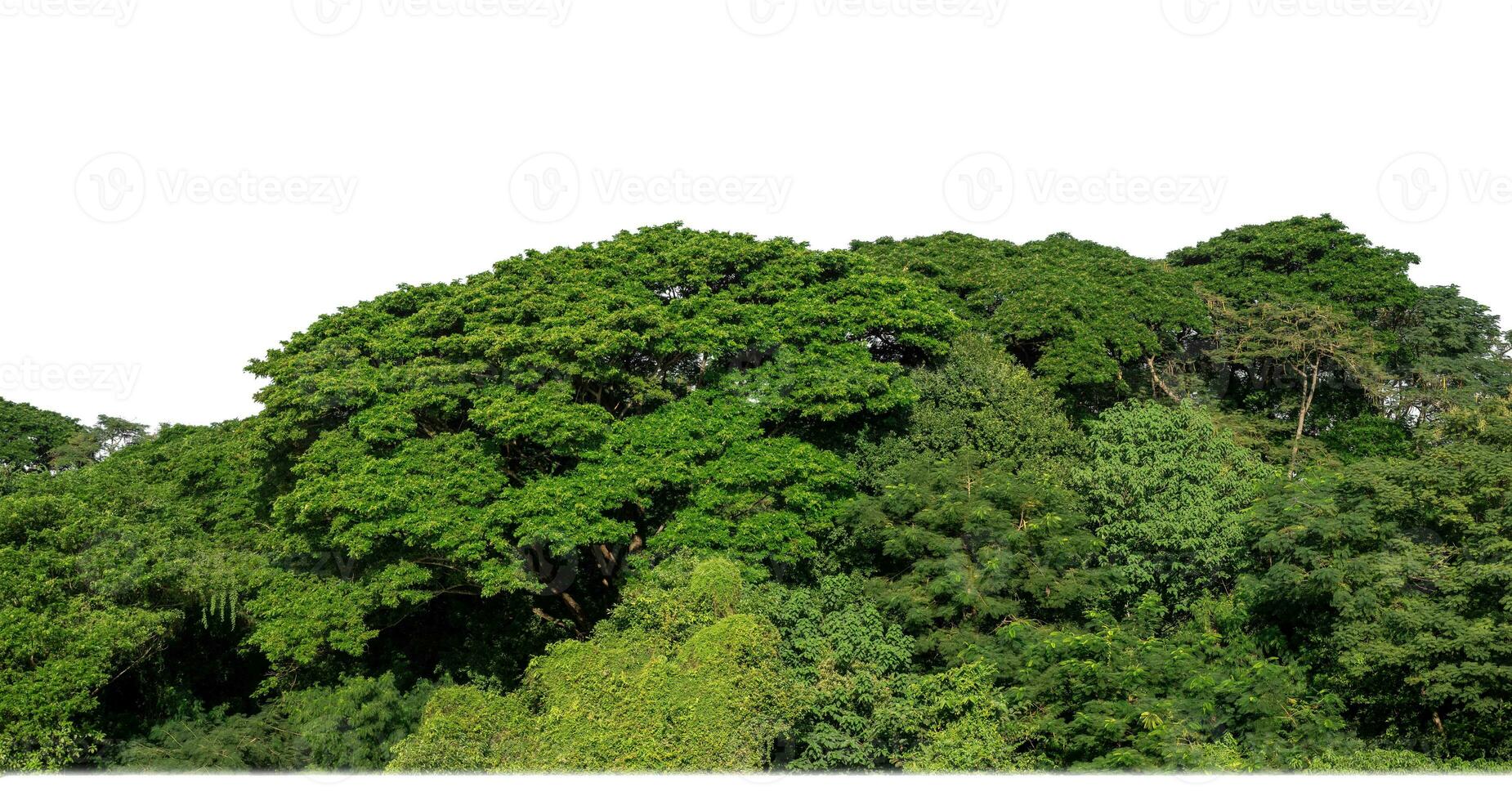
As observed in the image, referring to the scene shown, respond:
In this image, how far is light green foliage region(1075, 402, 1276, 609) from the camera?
18656 mm

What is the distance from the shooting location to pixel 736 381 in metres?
20.9

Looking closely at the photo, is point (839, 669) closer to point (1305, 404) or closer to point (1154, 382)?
point (1154, 382)

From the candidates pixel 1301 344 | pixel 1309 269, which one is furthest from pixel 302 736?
pixel 1309 269

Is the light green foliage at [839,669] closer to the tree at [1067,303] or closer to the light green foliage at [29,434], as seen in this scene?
the tree at [1067,303]

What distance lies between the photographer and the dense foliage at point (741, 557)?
14648 millimetres

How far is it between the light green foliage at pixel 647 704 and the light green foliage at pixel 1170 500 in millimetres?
7675

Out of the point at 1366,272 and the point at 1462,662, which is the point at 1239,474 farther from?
the point at 1366,272

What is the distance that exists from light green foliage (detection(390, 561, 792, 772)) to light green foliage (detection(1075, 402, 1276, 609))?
302 inches

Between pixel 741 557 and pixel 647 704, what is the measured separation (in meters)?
5.77

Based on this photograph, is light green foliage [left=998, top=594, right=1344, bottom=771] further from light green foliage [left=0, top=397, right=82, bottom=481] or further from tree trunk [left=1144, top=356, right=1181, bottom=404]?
light green foliage [left=0, top=397, right=82, bottom=481]

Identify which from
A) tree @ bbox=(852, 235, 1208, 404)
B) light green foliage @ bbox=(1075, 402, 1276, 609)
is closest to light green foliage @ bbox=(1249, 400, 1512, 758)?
light green foliage @ bbox=(1075, 402, 1276, 609)

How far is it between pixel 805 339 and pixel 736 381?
1880 millimetres

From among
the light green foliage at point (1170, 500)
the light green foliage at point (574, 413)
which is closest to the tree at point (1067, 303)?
the light green foliage at point (574, 413)

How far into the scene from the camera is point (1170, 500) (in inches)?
757
